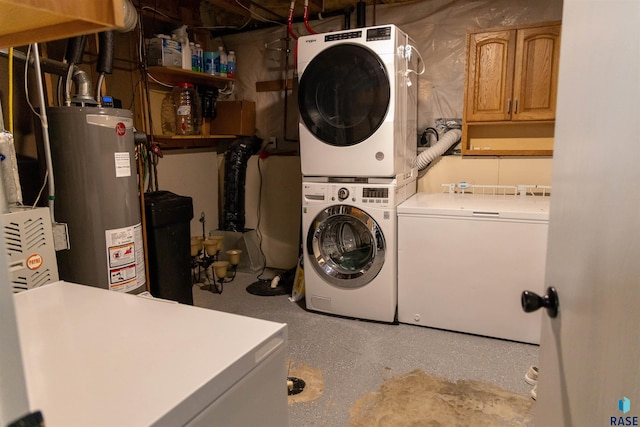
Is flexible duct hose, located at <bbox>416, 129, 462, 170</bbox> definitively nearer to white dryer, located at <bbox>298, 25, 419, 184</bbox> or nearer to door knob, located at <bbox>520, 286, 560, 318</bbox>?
white dryer, located at <bbox>298, 25, 419, 184</bbox>

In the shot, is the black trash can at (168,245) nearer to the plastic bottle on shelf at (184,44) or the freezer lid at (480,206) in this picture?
the plastic bottle on shelf at (184,44)

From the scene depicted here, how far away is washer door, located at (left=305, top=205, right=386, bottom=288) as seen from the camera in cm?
275

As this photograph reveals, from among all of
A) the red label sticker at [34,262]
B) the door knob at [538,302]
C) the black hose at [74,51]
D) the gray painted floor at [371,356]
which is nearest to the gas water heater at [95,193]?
the black hose at [74,51]

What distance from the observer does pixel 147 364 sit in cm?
79

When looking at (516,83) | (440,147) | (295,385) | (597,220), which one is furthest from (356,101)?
(597,220)

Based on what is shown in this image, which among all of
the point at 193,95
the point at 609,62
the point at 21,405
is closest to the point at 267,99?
the point at 193,95

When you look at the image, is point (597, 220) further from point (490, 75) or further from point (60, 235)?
point (490, 75)

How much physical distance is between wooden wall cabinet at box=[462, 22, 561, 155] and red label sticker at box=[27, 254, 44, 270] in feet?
8.63

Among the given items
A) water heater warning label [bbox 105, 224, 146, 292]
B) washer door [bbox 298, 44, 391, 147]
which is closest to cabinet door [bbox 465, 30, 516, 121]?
washer door [bbox 298, 44, 391, 147]

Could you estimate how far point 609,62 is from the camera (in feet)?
2.15

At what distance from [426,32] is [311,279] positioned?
2.05 meters

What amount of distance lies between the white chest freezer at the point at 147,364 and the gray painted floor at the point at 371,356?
1088 millimetres

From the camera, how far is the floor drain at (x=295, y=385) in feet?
6.75

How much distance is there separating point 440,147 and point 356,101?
2.73ft
